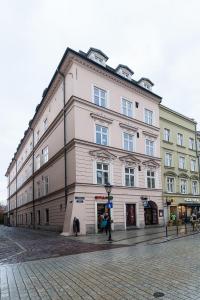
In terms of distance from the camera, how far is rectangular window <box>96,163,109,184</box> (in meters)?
26.2

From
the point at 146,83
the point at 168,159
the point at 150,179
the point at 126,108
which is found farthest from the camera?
the point at 168,159

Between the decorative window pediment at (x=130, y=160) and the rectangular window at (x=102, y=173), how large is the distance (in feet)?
6.99

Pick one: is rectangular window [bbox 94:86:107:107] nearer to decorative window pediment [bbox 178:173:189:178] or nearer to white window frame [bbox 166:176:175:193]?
white window frame [bbox 166:176:175:193]

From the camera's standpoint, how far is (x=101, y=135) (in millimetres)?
27203

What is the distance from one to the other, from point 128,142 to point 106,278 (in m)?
22.7

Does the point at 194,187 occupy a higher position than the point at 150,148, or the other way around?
the point at 150,148

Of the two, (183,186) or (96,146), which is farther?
(183,186)

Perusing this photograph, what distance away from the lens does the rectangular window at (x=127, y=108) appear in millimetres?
30428

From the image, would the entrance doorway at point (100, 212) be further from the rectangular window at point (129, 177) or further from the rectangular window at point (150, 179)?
the rectangular window at point (150, 179)

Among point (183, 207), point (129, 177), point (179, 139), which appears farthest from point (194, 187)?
point (129, 177)

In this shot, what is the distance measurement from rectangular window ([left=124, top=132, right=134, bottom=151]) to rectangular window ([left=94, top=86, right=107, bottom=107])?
4.02 m

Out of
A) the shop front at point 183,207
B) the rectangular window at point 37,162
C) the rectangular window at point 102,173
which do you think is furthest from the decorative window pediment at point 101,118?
the rectangular window at point 37,162

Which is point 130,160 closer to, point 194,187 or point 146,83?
point 146,83

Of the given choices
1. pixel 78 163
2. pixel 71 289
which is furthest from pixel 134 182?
pixel 71 289
